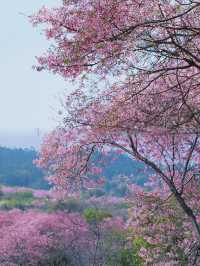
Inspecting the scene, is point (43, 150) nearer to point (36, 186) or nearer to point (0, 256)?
point (0, 256)

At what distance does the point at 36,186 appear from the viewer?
322 feet

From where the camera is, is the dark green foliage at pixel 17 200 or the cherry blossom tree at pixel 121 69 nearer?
the cherry blossom tree at pixel 121 69

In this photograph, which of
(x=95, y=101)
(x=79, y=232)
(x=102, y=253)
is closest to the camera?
(x=95, y=101)

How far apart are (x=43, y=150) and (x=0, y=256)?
13.7 metres

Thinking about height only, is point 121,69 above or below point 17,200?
below

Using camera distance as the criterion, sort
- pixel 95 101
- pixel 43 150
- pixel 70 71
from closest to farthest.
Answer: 1. pixel 70 71
2. pixel 95 101
3. pixel 43 150

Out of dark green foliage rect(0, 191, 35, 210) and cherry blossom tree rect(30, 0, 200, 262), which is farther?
dark green foliage rect(0, 191, 35, 210)

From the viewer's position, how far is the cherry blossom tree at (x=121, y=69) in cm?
557

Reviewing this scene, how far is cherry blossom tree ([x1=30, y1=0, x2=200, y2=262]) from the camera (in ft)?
18.3

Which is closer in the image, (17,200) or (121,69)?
(121,69)

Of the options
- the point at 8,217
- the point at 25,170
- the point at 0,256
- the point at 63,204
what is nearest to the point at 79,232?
the point at 0,256

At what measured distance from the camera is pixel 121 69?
6.26 m

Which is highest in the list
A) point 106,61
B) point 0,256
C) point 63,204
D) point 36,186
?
point 36,186

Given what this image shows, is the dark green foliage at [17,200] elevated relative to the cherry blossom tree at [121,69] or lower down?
elevated
